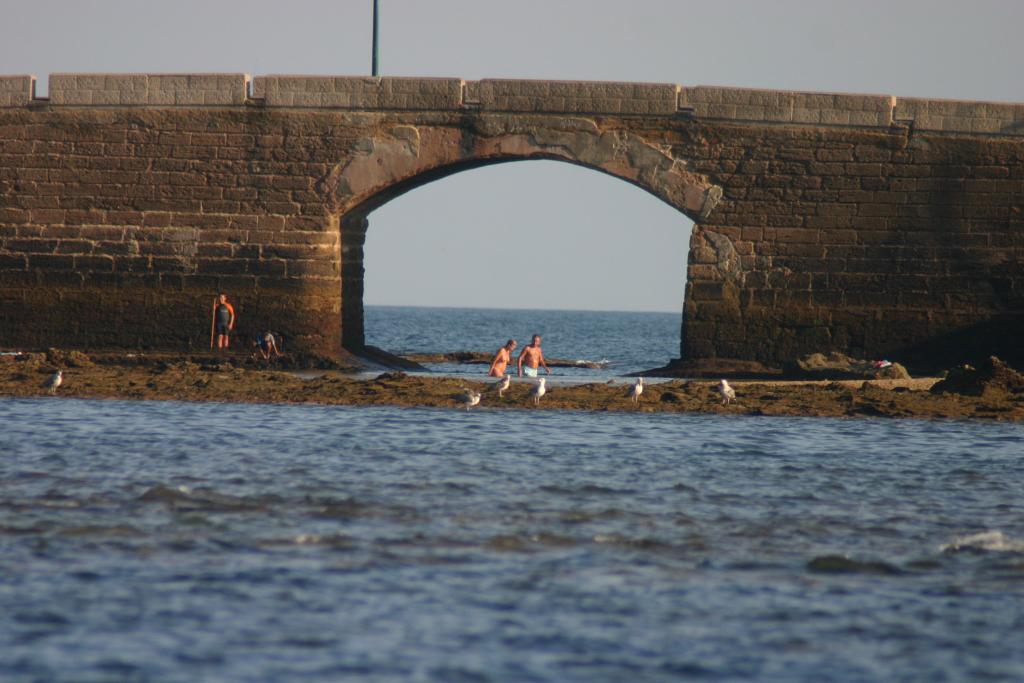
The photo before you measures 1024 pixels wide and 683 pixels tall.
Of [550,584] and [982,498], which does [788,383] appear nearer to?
[982,498]

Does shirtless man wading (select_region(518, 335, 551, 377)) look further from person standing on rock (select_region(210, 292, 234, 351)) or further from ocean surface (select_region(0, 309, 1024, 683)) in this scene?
ocean surface (select_region(0, 309, 1024, 683))

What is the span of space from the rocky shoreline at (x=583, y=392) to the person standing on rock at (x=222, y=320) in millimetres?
1143

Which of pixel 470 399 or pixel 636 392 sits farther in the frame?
pixel 636 392

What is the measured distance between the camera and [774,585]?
7453 millimetres

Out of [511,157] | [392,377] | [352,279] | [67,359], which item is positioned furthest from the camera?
[352,279]

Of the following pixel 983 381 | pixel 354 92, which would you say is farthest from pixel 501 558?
pixel 354 92

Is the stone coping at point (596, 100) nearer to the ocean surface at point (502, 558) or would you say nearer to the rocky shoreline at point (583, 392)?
the rocky shoreline at point (583, 392)

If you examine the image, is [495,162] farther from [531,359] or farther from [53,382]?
[53,382]

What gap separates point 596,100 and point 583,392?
4.13 m

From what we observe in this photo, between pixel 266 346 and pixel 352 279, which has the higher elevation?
pixel 352 279

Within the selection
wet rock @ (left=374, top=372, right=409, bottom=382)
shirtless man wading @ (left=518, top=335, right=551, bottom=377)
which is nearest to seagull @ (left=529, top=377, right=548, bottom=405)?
wet rock @ (left=374, top=372, right=409, bottom=382)

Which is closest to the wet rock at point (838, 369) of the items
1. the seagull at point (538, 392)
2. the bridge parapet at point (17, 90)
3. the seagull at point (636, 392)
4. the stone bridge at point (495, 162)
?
the stone bridge at point (495, 162)

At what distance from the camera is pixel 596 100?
18.6 metres

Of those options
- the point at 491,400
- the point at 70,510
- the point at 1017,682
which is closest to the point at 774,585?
the point at 1017,682
